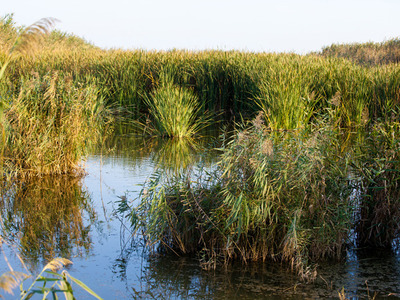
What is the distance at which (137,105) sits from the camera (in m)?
14.1

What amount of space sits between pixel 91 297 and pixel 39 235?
55.0 inches

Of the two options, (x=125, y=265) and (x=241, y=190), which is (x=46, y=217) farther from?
(x=241, y=190)

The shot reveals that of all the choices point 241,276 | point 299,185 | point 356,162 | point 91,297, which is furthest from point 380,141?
point 91,297

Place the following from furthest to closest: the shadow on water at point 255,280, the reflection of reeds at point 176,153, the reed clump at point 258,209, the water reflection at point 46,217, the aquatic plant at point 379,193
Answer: the reflection of reeds at point 176,153 → the aquatic plant at point 379,193 → the water reflection at point 46,217 → the reed clump at point 258,209 → the shadow on water at point 255,280

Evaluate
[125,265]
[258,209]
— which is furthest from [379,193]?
[125,265]

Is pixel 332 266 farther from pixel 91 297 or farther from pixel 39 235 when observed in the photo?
pixel 39 235

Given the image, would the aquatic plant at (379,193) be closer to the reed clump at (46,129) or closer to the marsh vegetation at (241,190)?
the marsh vegetation at (241,190)

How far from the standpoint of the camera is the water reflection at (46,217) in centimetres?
434

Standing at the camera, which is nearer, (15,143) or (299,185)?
(299,185)

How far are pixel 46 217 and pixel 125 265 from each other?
158cm

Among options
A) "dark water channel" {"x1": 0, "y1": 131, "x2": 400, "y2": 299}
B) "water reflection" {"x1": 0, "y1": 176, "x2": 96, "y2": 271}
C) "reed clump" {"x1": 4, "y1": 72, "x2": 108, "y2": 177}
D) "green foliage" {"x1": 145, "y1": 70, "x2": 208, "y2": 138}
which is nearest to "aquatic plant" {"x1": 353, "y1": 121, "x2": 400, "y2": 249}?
"dark water channel" {"x1": 0, "y1": 131, "x2": 400, "y2": 299}

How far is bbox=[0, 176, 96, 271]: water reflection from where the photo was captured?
434 centimetres

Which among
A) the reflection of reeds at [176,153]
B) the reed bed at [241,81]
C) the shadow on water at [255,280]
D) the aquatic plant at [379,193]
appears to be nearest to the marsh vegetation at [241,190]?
the aquatic plant at [379,193]

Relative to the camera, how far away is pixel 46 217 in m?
5.23
